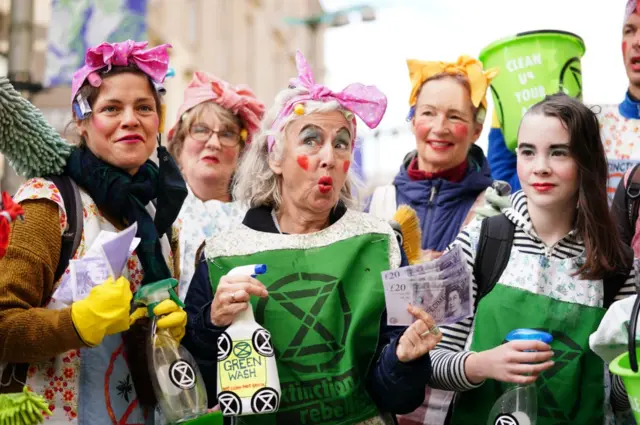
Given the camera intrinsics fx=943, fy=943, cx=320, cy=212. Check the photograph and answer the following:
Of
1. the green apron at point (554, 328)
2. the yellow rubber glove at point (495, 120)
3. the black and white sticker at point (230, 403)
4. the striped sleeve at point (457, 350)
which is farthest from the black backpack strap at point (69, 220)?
the yellow rubber glove at point (495, 120)

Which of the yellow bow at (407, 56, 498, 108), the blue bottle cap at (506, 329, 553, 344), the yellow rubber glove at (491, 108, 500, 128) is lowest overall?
the blue bottle cap at (506, 329, 553, 344)

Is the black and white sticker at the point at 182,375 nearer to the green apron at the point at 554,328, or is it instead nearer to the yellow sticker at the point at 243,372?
the yellow sticker at the point at 243,372

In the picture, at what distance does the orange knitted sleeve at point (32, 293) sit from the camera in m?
2.98

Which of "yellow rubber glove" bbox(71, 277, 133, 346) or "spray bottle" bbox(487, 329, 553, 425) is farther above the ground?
"yellow rubber glove" bbox(71, 277, 133, 346)

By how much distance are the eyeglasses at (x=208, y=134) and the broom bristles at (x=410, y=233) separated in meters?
1.28

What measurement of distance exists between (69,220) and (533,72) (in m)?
2.49

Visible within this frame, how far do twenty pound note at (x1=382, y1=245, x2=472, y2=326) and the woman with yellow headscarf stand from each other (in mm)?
1328

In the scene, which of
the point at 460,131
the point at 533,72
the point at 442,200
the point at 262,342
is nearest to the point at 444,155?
the point at 460,131

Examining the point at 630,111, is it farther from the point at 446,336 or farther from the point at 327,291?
the point at 327,291

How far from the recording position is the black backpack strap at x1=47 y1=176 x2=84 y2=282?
3.23 m

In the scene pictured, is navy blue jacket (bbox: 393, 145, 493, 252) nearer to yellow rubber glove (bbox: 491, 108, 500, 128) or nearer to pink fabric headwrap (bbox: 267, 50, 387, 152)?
yellow rubber glove (bbox: 491, 108, 500, 128)

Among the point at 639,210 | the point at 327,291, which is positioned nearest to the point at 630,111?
the point at 639,210

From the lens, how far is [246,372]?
301cm

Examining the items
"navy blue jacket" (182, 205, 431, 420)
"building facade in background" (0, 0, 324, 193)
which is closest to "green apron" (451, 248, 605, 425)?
"navy blue jacket" (182, 205, 431, 420)
